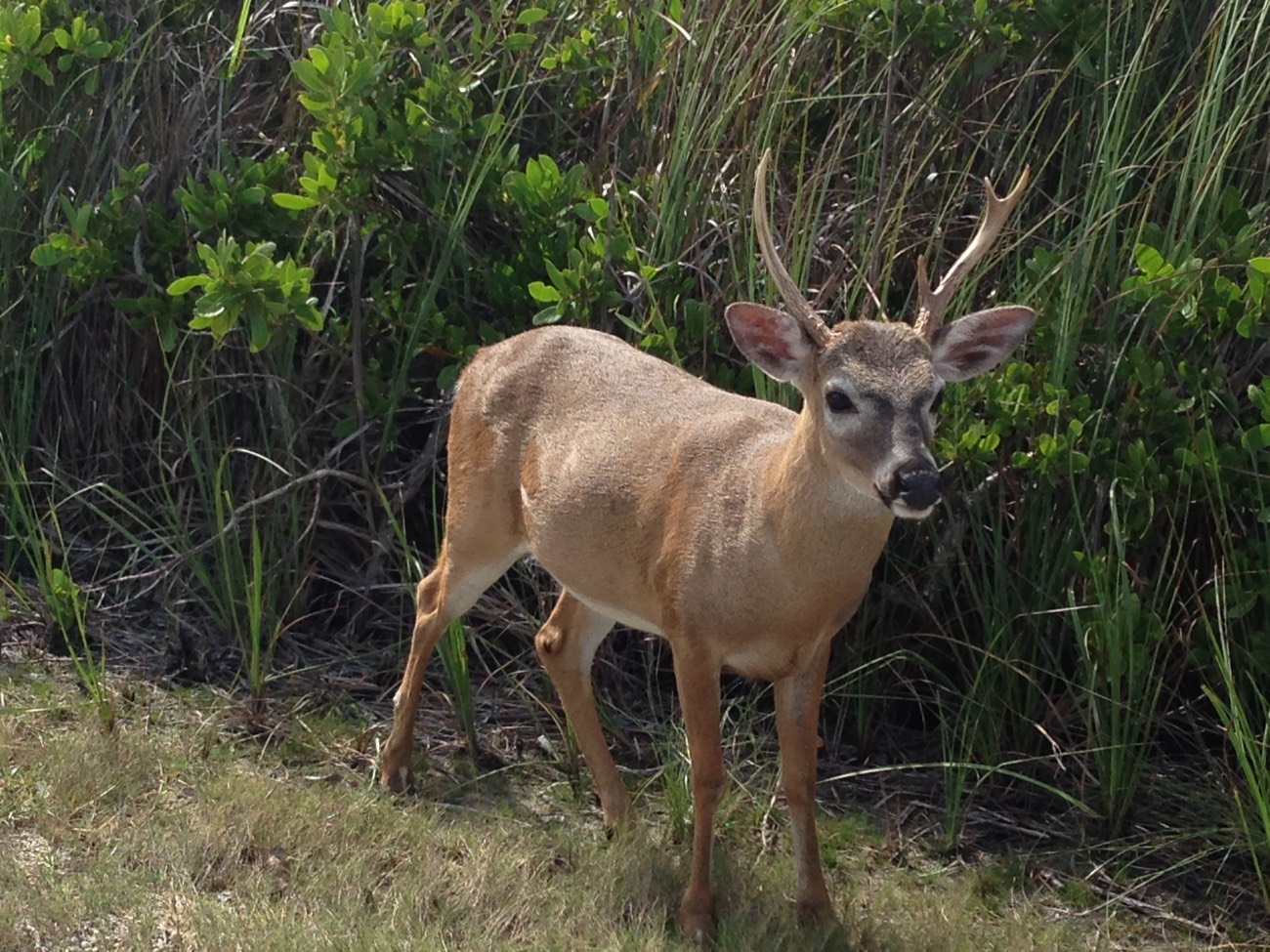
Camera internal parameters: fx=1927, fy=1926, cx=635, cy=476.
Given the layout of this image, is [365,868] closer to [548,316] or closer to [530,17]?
[548,316]

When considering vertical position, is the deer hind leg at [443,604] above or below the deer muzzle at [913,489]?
below

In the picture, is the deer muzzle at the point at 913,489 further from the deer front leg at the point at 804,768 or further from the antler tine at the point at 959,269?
the deer front leg at the point at 804,768

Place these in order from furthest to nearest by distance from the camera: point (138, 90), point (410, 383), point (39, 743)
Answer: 1. point (138, 90)
2. point (410, 383)
3. point (39, 743)

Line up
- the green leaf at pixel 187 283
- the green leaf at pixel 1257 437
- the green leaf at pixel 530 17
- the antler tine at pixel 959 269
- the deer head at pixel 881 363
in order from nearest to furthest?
the deer head at pixel 881 363, the antler tine at pixel 959 269, the green leaf at pixel 1257 437, the green leaf at pixel 187 283, the green leaf at pixel 530 17

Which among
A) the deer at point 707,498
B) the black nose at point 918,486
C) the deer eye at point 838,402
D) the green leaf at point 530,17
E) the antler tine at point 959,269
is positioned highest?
the green leaf at point 530,17

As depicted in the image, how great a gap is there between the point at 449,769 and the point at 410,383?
1496 mm

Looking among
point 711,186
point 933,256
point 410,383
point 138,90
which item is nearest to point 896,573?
point 933,256

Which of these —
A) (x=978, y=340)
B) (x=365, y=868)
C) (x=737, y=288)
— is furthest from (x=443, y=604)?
(x=978, y=340)

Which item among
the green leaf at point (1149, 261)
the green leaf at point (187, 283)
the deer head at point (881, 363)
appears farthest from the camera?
the green leaf at point (187, 283)

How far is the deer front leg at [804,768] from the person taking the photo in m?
5.05

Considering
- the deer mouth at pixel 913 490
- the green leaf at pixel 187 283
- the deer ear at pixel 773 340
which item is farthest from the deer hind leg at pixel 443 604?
the deer mouth at pixel 913 490

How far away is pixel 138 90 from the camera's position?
285 inches

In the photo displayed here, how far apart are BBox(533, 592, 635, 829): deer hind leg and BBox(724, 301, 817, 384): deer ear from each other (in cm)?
125

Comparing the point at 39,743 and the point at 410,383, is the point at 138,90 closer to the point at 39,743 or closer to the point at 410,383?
the point at 410,383
